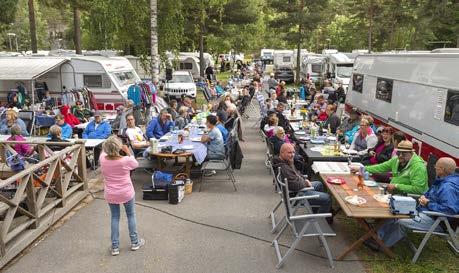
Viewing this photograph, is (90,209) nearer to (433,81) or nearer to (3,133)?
(3,133)

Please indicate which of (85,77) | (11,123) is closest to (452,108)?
(11,123)

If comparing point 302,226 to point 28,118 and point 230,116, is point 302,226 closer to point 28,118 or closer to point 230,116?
point 230,116

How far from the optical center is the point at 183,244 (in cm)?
596

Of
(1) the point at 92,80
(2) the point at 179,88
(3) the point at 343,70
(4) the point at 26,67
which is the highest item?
(4) the point at 26,67

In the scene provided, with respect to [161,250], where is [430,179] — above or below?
above

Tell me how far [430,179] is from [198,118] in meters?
6.76

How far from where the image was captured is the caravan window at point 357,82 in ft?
43.0

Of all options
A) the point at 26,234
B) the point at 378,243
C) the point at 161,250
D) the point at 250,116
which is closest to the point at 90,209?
the point at 26,234

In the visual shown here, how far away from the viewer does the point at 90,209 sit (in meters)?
7.27

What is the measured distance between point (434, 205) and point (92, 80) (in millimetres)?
13955

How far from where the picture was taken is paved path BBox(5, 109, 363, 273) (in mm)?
5332

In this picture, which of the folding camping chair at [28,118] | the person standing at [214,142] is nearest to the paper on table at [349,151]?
the person standing at [214,142]

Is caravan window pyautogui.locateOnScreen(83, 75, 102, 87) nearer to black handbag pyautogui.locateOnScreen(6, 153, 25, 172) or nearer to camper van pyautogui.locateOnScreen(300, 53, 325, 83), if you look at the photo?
black handbag pyautogui.locateOnScreen(6, 153, 25, 172)

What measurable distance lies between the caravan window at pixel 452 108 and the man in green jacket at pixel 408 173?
134 centimetres
